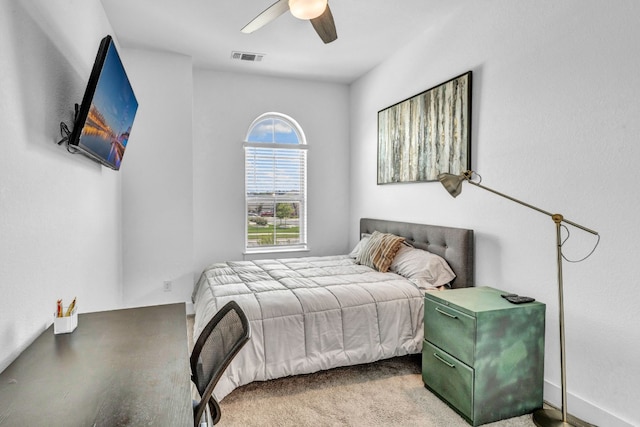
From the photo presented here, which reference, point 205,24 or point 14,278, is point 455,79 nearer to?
point 205,24


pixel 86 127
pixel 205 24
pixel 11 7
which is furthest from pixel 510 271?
pixel 205 24

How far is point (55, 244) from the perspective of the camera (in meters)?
1.82

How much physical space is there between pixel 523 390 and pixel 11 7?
3004 millimetres

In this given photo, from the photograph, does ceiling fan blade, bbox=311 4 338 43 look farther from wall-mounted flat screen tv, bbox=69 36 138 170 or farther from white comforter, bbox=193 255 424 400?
white comforter, bbox=193 255 424 400

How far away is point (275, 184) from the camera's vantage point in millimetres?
4758

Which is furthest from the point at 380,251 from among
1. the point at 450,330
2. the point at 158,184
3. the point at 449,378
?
the point at 158,184

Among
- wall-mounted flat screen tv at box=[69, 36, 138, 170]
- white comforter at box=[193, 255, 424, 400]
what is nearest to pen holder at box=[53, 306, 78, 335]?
wall-mounted flat screen tv at box=[69, 36, 138, 170]

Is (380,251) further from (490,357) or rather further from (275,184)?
(275,184)

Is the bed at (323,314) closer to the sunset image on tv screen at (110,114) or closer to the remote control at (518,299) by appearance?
the remote control at (518,299)

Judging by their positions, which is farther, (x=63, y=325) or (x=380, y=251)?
(x=380, y=251)

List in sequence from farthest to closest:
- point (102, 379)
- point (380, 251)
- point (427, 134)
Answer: point (380, 251) → point (427, 134) → point (102, 379)

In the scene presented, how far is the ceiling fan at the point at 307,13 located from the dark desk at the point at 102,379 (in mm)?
1763

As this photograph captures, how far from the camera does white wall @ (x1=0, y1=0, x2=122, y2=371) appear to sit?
52.9 inches

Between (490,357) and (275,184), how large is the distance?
3279 millimetres
